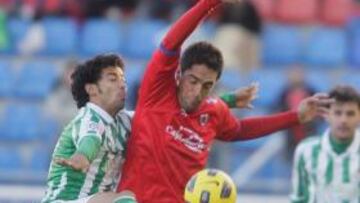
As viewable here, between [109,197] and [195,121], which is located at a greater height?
[195,121]

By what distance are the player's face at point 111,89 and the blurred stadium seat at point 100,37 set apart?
24.8 feet

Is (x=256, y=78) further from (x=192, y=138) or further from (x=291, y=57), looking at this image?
(x=192, y=138)

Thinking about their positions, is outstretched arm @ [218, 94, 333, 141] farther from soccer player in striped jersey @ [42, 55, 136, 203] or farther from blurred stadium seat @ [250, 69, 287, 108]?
blurred stadium seat @ [250, 69, 287, 108]

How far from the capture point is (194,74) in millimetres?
7633

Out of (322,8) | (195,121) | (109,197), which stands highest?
(322,8)

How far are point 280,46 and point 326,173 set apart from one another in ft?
18.5

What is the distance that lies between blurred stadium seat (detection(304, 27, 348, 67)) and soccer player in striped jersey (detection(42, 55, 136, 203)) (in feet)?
24.6

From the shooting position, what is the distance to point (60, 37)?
50.3ft

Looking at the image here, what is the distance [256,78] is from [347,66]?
1233 millimetres

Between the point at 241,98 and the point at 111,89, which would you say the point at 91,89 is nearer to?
the point at 111,89

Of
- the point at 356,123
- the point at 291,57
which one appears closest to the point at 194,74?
the point at 356,123

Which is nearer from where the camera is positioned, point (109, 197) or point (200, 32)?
point (109, 197)

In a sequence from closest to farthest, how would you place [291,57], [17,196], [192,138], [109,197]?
[109,197]
[192,138]
[17,196]
[291,57]

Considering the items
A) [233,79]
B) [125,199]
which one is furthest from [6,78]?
[125,199]
